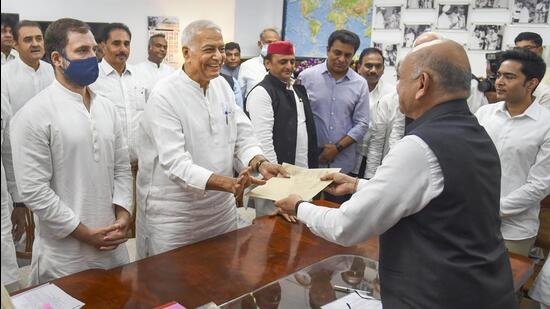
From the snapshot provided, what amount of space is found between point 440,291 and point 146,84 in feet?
13.4

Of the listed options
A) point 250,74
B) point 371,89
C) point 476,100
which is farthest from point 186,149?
point 250,74

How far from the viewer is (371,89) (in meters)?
4.15

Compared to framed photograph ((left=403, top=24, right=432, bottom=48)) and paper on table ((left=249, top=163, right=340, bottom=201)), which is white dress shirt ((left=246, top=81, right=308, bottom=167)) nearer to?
paper on table ((left=249, top=163, right=340, bottom=201))

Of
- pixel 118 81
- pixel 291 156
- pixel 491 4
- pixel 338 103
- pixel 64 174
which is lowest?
pixel 291 156

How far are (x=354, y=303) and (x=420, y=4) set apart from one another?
4.77 meters

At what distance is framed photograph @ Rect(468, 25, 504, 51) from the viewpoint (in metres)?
5.04

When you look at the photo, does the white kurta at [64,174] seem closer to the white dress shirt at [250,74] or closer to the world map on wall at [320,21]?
the white dress shirt at [250,74]

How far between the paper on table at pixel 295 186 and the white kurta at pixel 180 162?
29cm

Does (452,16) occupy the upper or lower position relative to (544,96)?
upper

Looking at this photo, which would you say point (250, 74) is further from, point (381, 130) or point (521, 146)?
point (521, 146)

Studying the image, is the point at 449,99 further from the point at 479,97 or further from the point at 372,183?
the point at 479,97

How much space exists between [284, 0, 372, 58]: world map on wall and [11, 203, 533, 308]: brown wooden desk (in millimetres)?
4732

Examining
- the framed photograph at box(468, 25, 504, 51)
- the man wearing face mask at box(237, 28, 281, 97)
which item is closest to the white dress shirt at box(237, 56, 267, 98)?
the man wearing face mask at box(237, 28, 281, 97)

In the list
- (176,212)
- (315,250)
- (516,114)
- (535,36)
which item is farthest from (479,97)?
(176,212)
